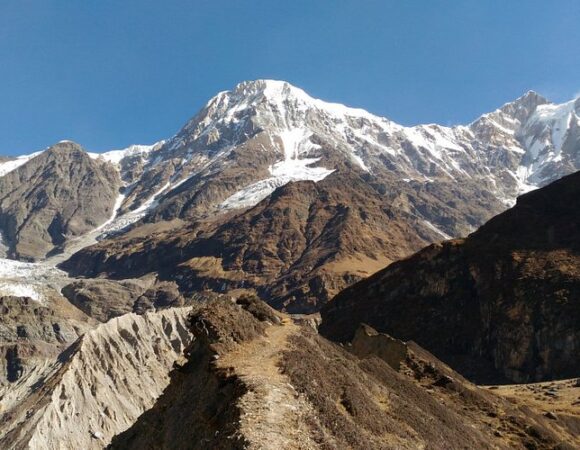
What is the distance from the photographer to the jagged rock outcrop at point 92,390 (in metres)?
67.2

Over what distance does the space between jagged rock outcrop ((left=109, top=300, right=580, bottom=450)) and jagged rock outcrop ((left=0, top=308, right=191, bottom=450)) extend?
38369mm

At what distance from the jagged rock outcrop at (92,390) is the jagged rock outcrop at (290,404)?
126 feet

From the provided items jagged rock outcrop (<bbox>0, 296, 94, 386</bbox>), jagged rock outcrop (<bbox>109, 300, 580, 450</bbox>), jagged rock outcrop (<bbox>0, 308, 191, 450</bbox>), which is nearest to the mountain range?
jagged rock outcrop (<bbox>109, 300, 580, 450</bbox>)

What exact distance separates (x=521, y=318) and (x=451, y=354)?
11653 mm

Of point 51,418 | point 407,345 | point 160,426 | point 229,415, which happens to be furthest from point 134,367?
point 229,415

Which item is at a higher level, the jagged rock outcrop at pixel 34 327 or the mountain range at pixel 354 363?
the jagged rock outcrop at pixel 34 327

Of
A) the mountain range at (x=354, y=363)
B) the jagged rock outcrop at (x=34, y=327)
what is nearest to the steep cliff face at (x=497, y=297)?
the mountain range at (x=354, y=363)

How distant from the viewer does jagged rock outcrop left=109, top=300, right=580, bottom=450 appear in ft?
55.4

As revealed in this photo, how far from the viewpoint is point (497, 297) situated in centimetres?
10281

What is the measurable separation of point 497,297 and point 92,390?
61.9 metres

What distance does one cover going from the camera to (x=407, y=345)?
141ft

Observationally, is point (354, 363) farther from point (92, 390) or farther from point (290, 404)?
point (92, 390)

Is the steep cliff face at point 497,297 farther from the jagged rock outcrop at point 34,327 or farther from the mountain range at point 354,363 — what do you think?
the jagged rock outcrop at point 34,327

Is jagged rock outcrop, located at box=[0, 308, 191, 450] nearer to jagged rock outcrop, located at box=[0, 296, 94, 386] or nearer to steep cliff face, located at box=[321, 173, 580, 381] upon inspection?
steep cliff face, located at box=[321, 173, 580, 381]
